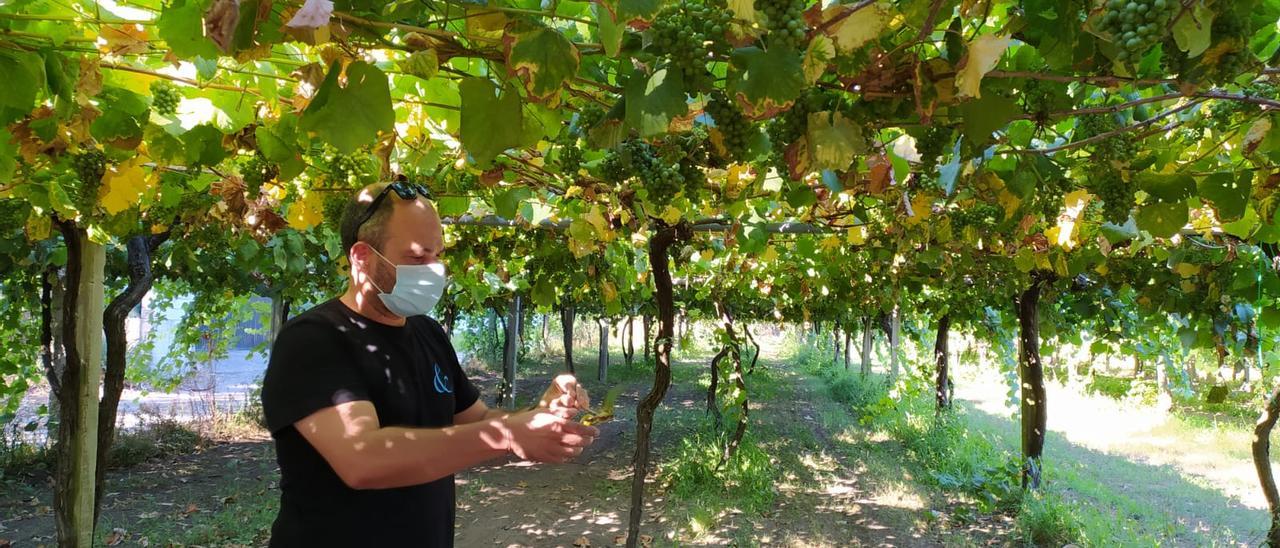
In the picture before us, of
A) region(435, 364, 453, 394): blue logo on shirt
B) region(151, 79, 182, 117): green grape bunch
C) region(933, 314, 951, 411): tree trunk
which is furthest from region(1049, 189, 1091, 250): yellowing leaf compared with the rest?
region(933, 314, 951, 411): tree trunk

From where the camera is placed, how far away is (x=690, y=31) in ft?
3.01

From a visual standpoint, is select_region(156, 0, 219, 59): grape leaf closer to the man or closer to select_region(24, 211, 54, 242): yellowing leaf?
the man

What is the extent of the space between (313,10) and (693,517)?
17.7ft

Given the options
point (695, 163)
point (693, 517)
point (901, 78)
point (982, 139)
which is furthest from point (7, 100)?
point (693, 517)

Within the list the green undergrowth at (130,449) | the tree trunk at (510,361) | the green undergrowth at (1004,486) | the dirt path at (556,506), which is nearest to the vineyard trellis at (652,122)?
the green undergrowth at (1004,486)

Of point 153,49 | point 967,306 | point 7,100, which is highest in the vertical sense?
point 153,49

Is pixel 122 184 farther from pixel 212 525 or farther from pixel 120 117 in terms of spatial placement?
pixel 212 525

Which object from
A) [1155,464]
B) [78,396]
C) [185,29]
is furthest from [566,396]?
[1155,464]

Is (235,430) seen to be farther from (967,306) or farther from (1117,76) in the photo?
(1117,76)

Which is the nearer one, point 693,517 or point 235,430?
point 693,517

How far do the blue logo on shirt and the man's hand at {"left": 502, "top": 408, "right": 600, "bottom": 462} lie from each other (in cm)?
65

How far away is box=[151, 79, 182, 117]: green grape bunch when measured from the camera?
168 cm

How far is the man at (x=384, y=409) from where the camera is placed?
3.69 ft

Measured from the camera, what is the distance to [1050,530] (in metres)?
5.14
